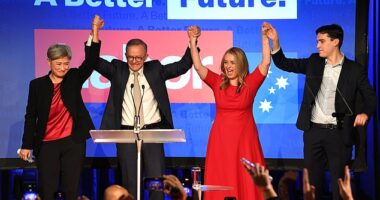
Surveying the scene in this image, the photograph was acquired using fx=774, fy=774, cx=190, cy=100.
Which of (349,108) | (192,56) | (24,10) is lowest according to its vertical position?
(349,108)

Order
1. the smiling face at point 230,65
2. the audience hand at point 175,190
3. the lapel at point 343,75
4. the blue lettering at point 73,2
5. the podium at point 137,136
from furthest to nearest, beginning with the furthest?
1. the blue lettering at point 73,2
2. the lapel at point 343,75
3. the smiling face at point 230,65
4. the podium at point 137,136
5. the audience hand at point 175,190

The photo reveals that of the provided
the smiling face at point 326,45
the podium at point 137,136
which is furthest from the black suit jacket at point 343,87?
the podium at point 137,136

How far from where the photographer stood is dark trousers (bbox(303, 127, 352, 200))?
6.00 meters

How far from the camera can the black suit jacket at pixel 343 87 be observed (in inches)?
238

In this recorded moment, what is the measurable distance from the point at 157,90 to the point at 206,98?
40.9 inches

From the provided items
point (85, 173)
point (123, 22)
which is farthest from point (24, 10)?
point (85, 173)

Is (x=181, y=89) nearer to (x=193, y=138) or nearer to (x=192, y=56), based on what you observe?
(x=193, y=138)

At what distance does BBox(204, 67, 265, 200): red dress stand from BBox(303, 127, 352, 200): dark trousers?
43 centimetres

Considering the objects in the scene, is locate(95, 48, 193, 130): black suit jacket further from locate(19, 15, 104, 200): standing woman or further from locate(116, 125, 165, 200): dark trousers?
locate(19, 15, 104, 200): standing woman

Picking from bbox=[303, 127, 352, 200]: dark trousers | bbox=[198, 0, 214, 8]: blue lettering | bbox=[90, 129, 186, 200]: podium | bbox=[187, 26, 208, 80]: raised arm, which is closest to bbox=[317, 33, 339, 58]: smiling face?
bbox=[303, 127, 352, 200]: dark trousers

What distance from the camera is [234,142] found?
19.3 feet

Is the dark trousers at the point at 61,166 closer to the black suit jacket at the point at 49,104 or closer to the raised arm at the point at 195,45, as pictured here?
the black suit jacket at the point at 49,104

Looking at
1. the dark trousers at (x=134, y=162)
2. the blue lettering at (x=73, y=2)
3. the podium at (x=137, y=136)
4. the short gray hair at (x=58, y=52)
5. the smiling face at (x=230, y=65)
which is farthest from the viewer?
the blue lettering at (x=73, y=2)

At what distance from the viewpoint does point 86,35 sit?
22.8ft
